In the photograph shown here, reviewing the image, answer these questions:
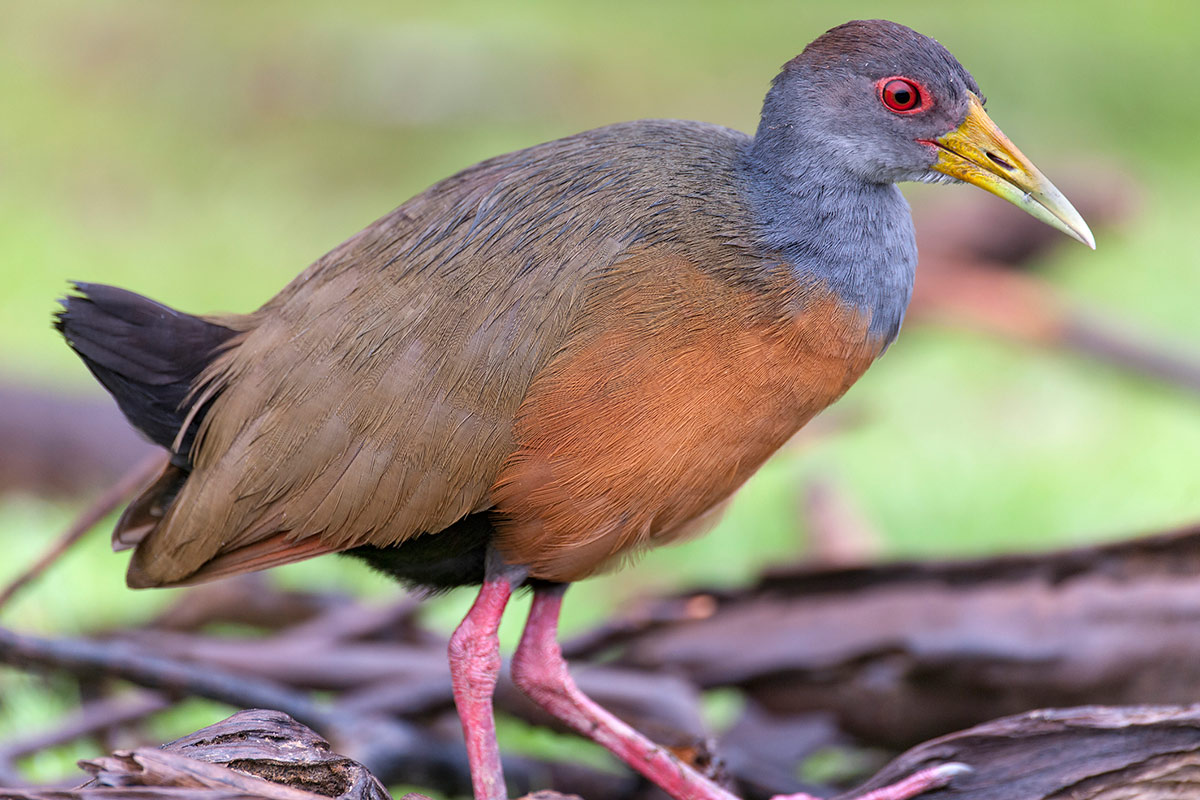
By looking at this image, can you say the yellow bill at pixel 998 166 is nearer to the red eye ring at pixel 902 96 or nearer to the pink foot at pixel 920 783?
the red eye ring at pixel 902 96

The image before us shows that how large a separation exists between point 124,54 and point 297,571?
270 inches

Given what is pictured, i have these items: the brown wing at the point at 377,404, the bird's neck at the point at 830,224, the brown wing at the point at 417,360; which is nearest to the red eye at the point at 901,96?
the bird's neck at the point at 830,224

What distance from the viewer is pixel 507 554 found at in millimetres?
2715

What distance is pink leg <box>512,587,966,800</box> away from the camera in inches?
110

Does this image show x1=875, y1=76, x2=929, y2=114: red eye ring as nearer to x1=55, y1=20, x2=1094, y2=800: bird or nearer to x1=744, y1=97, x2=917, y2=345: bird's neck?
x1=55, y1=20, x2=1094, y2=800: bird

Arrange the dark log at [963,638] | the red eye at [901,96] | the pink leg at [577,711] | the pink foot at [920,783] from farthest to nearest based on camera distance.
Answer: the dark log at [963,638], the pink leg at [577,711], the red eye at [901,96], the pink foot at [920,783]

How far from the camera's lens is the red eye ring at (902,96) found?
2.68m

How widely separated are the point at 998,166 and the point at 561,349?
0.99 m

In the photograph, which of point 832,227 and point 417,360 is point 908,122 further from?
point 417,360

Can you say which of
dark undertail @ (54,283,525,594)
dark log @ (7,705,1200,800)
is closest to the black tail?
dark undertail @ (54,283,525,594)

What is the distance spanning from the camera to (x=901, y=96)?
2.68 m

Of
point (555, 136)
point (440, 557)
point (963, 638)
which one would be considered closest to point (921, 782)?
point (963, 638)

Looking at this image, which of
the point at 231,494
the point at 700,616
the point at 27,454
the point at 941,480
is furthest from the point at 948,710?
the point at 27,454

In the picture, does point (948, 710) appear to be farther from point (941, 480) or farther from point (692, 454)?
point (941, 480)
